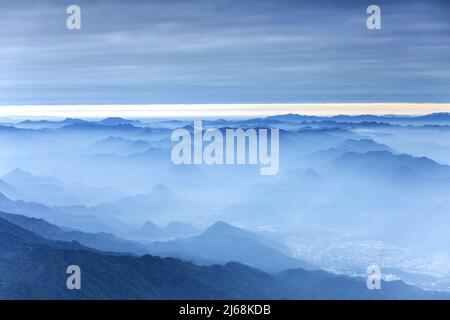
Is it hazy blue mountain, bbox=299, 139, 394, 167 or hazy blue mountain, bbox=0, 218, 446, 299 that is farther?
hazy blue mountain, bbox=299, 139, 394, 167

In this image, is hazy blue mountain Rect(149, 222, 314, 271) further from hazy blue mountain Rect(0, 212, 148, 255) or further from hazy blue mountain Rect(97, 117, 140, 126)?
hazy blue mountain Rect(97, 117, 140, 126)

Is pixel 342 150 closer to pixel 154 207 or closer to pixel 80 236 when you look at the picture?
pixel 154 207

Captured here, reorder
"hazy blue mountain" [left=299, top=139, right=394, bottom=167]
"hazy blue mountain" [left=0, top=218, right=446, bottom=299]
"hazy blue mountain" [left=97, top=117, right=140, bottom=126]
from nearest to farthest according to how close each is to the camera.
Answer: "hazy blue mountain" [left=0, top=218, right=446, bottom=299] < "hazy blue mountain" [left=299, top=139, right=394, bottom=167] < "hazy blue mountain" [left=97, top=117, right=140, bottom=126]

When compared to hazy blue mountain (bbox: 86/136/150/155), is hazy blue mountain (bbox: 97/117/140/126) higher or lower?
higher

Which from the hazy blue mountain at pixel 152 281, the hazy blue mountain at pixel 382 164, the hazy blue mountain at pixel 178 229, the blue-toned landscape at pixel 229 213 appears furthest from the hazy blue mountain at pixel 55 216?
the hazy blue mountain at pixel 382 164

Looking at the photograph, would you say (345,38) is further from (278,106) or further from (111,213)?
(111,213)

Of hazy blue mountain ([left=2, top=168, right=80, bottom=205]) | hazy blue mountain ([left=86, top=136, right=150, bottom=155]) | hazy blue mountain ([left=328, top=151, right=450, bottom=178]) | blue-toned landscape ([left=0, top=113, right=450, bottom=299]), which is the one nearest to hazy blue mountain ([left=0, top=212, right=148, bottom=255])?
blue-toned landscape ([left=0, top=113, right=450, bottom=299])

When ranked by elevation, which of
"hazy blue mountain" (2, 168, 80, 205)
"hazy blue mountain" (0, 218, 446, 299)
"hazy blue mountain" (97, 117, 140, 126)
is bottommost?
"hazy blue mountain" (0, 218, 446, 299)

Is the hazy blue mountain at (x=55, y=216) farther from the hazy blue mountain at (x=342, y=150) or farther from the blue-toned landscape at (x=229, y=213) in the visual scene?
the hazy blue mountain at (x=342, y=150)
